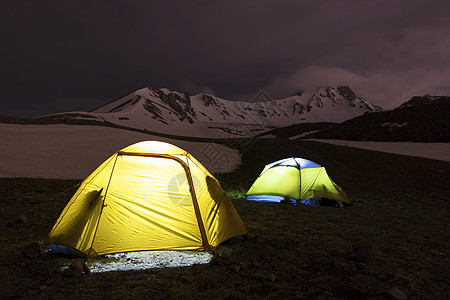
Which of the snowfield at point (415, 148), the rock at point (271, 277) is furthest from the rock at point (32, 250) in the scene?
the snowfield at point (415, 148)

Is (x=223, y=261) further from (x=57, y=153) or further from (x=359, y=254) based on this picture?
(x=57, y=153)

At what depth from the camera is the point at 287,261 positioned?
17.8ft

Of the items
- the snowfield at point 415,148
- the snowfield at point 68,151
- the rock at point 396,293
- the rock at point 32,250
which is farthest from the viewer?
the snowfield at point 415,148

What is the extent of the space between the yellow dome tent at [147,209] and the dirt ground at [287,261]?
1.74 feet

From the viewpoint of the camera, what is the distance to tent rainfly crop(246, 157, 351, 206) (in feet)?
36.7

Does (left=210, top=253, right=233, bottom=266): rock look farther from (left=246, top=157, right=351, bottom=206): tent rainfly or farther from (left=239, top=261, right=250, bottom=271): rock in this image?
(left=246, top=157, right=351, bottom=206): tent rainfly

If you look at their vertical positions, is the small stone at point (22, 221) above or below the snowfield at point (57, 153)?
below

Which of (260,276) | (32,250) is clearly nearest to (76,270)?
(32,250)

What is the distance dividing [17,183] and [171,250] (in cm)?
1252

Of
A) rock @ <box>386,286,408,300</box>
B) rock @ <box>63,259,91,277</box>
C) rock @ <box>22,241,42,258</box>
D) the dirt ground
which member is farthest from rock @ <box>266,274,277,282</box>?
rock @ <box>22,241,42,258</box>

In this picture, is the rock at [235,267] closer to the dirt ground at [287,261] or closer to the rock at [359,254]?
the dirt ground at [287,261]

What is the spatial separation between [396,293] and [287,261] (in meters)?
1.87

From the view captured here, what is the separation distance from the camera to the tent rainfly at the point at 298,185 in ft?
36.7

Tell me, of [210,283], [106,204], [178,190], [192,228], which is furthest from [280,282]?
[106,204]
